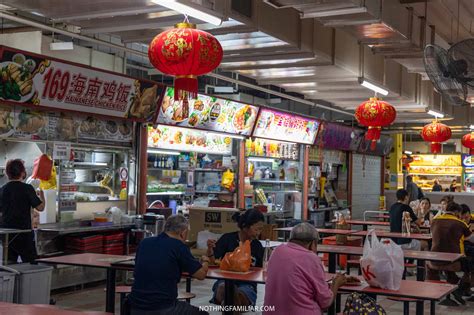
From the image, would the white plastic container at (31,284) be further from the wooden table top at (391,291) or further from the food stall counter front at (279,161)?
the food stall counter front at (279,161)

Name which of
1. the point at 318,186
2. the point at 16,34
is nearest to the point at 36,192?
the point at 16,34

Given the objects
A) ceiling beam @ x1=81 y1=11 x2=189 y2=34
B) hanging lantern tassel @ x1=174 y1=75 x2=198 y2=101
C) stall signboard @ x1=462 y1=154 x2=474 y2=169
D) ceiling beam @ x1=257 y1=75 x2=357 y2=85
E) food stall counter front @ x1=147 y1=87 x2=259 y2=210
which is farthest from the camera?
stall signboard @ x1=462 y1=154 x2=474 y2=169

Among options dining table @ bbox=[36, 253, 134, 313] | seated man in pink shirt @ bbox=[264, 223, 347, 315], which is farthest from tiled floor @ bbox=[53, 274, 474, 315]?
seated man in pink shirt @ bbox=[264, 223, 347, 315]

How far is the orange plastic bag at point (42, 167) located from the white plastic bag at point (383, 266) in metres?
5.12

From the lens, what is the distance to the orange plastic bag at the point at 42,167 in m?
8.64

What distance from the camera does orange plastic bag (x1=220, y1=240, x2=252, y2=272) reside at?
557 cm

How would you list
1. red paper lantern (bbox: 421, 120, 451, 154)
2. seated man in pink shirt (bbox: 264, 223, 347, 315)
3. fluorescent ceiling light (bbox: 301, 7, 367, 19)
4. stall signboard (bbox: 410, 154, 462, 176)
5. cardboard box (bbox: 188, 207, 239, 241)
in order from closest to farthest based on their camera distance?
seated man in pink shirt (bbox: 264, 223, 347, 315), fluorescent ceiling light (bbox: 301, 7, 367, 19), cardboard box (bbox: 188, 207, 239, 241), red paper lantern (bbox: 421, 120, 451, 154), stall signboard (bbox: 410, 154, 462, 176)

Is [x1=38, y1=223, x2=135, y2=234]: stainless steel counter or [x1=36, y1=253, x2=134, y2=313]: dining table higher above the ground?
[x1=38, y1=223, x2=135, y2=234]: stainless steel counter

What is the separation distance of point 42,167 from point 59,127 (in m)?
0.69

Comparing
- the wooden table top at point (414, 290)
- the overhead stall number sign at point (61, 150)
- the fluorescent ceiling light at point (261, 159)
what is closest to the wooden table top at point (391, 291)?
the wooden table top at point (414, 290)

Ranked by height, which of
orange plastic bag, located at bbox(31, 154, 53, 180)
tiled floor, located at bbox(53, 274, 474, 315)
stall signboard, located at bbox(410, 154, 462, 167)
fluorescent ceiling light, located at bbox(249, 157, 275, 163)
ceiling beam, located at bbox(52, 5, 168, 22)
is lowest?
tiled floor, located at bbox(53, 274, 474, 315)

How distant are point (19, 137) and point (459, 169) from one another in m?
18.6

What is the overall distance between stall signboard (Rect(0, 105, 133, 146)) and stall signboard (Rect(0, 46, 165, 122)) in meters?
0.23

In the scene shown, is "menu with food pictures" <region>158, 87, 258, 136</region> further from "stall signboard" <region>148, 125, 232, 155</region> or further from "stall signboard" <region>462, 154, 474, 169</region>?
"stall signboard" <region>462, 154, 474, 169</region>
